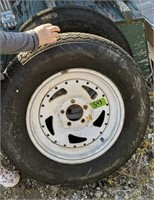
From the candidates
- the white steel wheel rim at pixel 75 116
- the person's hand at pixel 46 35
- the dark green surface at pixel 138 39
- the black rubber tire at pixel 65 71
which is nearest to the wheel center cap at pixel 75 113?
the white steel wheel rim at pixel 75 116

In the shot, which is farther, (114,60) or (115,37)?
(115,37)

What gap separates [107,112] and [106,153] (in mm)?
319

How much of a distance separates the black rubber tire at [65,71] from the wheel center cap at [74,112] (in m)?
0.33

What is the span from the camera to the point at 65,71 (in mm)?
3615

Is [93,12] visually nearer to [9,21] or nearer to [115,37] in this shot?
[115,37]

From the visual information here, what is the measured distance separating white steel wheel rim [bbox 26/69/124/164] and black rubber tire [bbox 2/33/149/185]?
0.15 feet

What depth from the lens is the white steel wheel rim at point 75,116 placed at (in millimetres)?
3670

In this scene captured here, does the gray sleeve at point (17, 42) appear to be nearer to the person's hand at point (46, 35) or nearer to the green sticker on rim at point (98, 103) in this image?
the person's hand at point (46, 35)

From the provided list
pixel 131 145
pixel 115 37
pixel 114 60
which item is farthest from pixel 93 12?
pixel 131 145

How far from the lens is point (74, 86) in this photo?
3.69 metres

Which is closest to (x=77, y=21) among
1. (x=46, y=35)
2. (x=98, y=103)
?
(x=46, y=35)

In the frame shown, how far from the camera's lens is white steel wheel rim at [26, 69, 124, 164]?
367cm

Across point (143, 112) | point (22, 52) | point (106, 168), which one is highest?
point (22, 52)

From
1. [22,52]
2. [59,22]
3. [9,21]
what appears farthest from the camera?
[9,21]
